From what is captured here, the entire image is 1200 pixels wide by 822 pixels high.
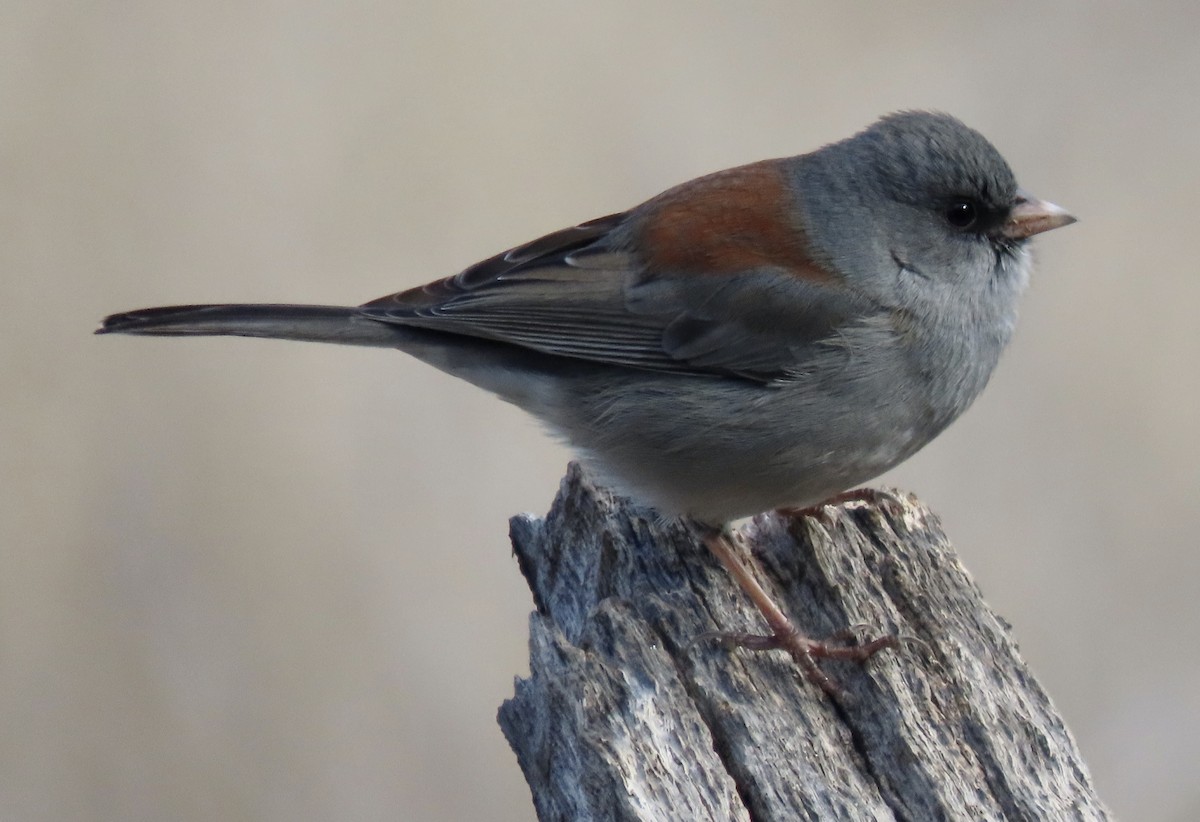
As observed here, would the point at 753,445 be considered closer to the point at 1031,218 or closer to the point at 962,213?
the point at 962,213

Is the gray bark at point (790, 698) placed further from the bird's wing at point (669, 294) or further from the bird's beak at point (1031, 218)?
the bird's beak at point (1031, 218)

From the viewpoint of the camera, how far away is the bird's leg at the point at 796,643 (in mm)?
2973

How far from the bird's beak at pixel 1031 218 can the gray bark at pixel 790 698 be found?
880mm

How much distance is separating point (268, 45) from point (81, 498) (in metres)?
2.16

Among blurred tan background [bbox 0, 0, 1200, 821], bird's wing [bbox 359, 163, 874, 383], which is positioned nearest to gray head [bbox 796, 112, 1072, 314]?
bird's wing [bbox 359, 163, 874, 383]

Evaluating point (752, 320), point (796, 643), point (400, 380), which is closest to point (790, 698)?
point (796, 643)

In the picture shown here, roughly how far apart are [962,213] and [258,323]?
1.97m

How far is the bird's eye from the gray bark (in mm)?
853

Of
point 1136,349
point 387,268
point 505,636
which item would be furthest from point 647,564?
point 1136,349

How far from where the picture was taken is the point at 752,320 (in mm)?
3814

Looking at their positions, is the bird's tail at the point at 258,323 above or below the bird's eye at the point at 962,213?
above

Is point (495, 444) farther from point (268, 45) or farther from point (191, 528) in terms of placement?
point (268, 45)

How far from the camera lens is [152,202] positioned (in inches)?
224

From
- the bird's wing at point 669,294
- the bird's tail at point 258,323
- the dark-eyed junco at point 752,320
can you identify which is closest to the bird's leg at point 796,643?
the dark-eyed junco at point 752,320
